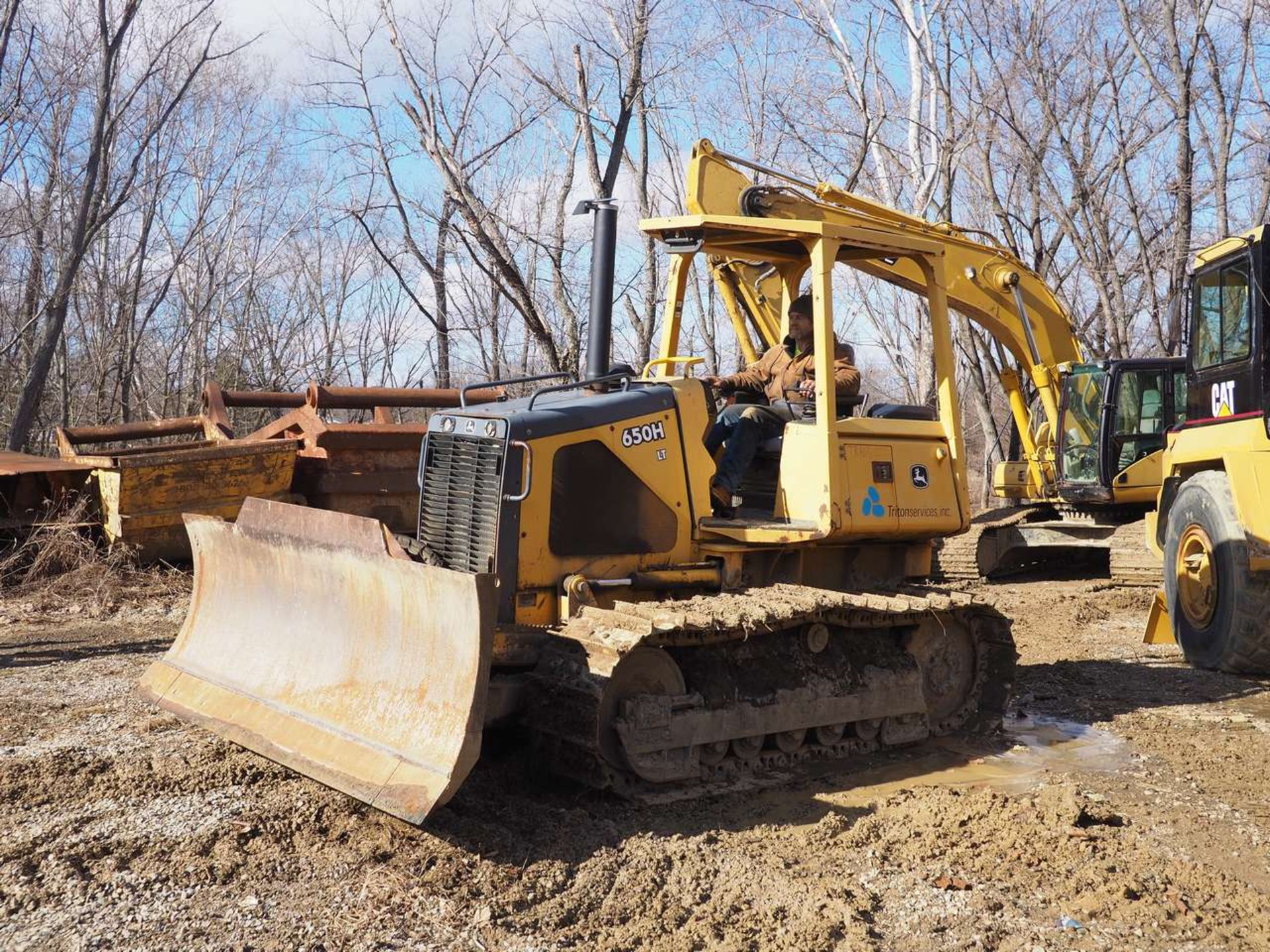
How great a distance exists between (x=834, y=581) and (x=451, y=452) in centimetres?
234

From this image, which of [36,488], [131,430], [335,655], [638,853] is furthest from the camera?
[131,430]

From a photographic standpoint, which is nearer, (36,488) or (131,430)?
(36,488)

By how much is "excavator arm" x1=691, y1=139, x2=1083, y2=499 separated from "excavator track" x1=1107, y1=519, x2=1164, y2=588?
1.52 m

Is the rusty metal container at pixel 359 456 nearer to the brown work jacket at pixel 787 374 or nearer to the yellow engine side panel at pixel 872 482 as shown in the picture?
the brown work jacket at pixel 787 374

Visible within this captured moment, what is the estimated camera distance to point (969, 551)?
13758 millimetres

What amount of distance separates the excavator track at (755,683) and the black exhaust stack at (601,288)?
138cm

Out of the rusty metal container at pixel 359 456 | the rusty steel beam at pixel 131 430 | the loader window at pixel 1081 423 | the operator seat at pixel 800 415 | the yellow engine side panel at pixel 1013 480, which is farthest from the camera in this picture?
the yellow engine side panel at pixel 1013 480

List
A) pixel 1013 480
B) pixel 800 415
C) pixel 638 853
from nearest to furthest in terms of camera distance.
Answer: pixel 638 853 < pixel 800 415 < pixel 1013 480

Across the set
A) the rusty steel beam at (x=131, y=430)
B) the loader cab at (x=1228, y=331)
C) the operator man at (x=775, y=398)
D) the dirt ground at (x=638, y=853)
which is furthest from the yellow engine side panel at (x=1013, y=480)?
the rusty steel beam at (x=131, y=430)

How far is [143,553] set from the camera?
10484 mm

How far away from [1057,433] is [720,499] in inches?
322

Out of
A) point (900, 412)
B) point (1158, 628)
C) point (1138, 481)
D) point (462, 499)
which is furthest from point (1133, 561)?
point (462, 499)

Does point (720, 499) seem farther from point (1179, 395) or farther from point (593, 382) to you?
point (1179, 395)

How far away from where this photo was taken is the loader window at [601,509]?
5484 millimetres
